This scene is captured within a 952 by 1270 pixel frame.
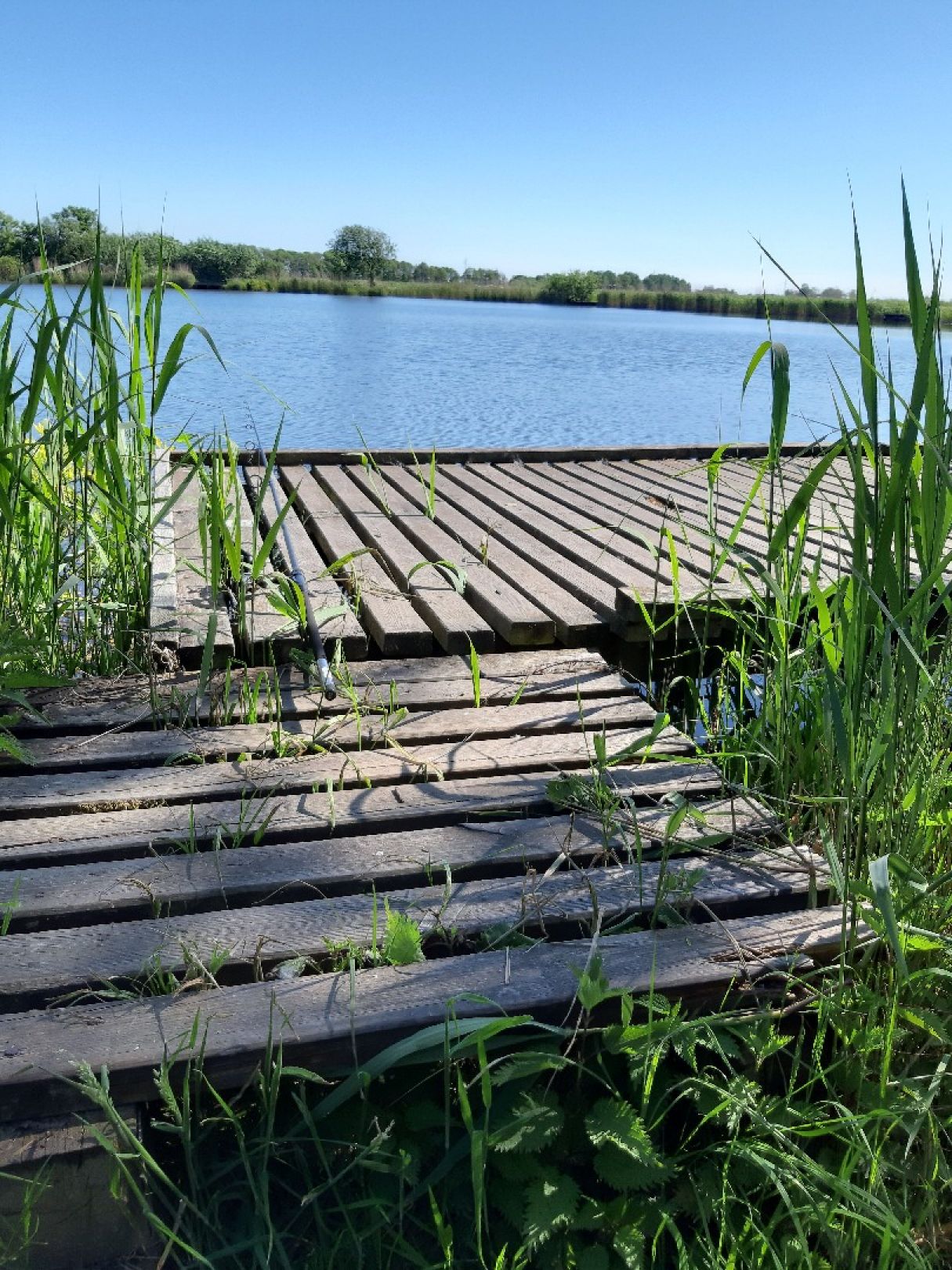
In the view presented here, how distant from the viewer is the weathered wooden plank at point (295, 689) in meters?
2.37

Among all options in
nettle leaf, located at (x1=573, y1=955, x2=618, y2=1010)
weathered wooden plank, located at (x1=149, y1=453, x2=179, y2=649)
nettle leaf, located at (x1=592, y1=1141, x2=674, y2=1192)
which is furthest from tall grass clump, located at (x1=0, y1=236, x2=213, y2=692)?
nettle leaf, located at (x1=592, y1=1141, x2=674, y2=1192)

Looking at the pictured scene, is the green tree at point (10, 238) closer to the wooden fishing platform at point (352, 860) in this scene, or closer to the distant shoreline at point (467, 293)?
the wooden fishing platform at point (352, 860)

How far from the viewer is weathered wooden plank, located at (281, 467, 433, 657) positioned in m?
2.86

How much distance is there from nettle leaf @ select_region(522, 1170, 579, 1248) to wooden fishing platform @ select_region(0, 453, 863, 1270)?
20 centimetres

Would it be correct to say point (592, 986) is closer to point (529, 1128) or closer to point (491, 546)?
point (529, 1128)

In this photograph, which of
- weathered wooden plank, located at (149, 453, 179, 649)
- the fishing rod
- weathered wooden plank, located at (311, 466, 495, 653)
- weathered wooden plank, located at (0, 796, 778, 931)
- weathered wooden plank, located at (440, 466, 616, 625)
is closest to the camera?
weathered wooden plank, located at (0, 796, 778, 931)

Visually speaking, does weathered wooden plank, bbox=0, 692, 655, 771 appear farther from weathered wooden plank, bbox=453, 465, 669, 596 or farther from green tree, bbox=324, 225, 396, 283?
green tree, bbox=324, 225, 396, 283

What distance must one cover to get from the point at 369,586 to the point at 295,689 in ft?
2.41

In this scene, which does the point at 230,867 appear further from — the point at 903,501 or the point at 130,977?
the point at 903,501

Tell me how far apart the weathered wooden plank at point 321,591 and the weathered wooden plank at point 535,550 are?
0.64 m

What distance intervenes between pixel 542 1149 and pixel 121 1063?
1.74 feet

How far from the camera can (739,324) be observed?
1211 inches

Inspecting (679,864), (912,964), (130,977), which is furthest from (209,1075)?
(912,964)

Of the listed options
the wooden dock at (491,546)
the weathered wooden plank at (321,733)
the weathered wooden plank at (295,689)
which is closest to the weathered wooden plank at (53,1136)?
the weathered wooden plank at (321,733)
